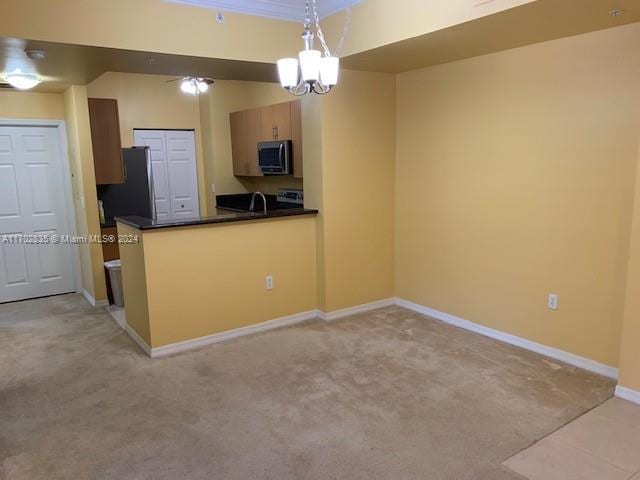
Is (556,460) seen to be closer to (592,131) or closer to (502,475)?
(502,475)

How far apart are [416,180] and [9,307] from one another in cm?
450

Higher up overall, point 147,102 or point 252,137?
point 147,102

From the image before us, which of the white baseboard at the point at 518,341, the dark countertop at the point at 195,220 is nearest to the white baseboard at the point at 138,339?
the dark countertop at the point at 195,220

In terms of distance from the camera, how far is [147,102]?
6.14 metres

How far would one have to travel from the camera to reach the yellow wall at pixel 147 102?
582 cm

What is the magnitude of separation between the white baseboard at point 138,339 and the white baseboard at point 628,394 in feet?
10.7

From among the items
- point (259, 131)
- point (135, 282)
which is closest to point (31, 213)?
point (135, 282)

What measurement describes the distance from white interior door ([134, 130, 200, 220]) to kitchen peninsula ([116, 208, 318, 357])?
8.18ft

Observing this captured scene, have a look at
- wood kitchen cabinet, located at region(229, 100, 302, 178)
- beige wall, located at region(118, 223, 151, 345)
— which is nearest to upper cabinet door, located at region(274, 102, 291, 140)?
wood kitchen cabinet, located at region(229, 100, 302, 178)

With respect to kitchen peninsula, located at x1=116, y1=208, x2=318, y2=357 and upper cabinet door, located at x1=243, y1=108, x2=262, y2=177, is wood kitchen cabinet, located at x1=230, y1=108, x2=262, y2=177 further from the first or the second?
kitchen peninsula, located at x1=116, y1=208, x2=318, y2=357

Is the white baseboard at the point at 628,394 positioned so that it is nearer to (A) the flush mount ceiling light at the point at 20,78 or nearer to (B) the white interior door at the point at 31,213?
(A) the flush mount ceiling light at the point at 20,78

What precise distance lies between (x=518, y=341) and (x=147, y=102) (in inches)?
204

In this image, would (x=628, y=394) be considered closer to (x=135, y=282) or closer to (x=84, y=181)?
(x=135, y=282)

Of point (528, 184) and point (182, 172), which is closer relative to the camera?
point (528, 184)
